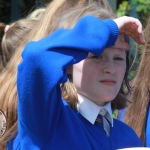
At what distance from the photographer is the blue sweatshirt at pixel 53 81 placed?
140 centimetres

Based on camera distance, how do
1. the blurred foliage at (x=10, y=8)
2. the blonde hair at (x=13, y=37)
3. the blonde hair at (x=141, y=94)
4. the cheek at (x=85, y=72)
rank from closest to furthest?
the cheek at (x=85, y=72) < the blonde hair at (x=141, y=94) < the blonde hair at (x=13, y=37) < the blurred foliage at (x=10, y=8)

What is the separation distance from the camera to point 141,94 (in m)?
2.42

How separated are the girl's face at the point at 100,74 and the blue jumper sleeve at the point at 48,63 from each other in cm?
14

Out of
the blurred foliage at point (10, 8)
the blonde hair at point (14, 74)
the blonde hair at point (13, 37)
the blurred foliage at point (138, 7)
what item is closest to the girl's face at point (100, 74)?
the blonde hair at point (14, 74)

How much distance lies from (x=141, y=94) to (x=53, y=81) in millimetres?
1086

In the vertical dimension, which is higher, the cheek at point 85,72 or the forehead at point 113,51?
the forehead at point 113,51

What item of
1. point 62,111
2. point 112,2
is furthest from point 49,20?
point 112,2

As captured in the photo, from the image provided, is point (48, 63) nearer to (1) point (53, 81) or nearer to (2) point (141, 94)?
(1) point (53, 81)

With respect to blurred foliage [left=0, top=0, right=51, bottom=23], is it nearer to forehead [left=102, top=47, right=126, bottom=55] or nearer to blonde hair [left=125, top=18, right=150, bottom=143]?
blonde hair [left=125, top=18, right=150, bottom=143]

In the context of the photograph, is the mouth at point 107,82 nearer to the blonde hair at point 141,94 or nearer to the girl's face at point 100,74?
the girl's face at point 100,74

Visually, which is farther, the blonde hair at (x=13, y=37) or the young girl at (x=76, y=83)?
the blonde hair at (x=13, y=37)

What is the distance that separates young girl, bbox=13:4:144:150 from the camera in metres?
1.41

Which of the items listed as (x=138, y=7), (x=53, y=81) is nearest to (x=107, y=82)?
(x=53, y=81)

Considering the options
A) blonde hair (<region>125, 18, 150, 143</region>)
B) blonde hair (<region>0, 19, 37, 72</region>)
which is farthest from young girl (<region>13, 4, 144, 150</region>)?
blonde hair (<region>0, 19, 37, 72</region>)
